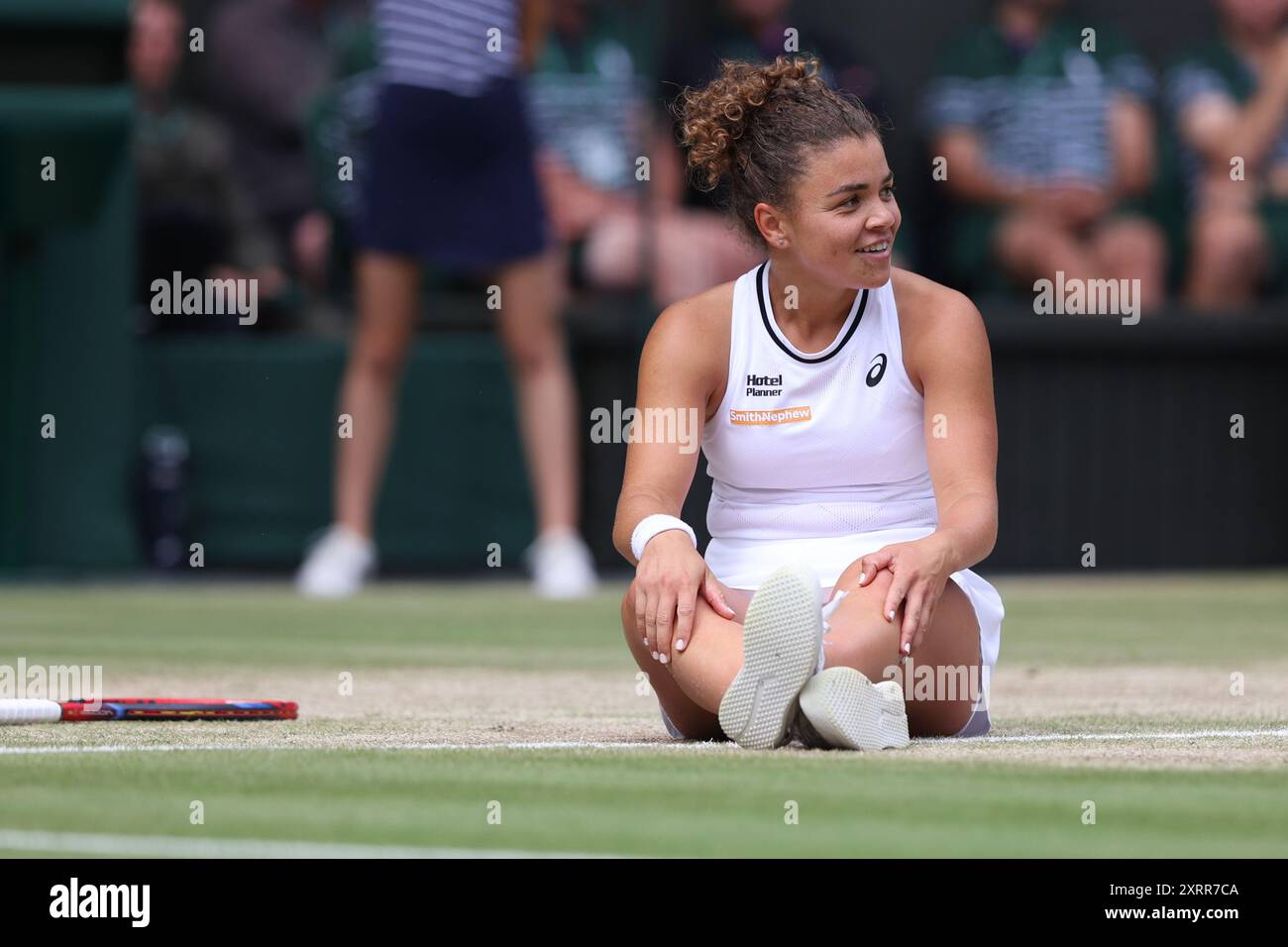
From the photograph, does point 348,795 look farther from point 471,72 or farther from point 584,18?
point 584,18

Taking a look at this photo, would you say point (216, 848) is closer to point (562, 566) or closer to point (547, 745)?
point (547, 745)

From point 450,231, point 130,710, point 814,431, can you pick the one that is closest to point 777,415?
point 814,431

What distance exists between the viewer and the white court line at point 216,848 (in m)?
3.22

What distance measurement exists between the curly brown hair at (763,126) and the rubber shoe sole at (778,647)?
91 cm

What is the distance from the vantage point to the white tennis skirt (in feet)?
15.2

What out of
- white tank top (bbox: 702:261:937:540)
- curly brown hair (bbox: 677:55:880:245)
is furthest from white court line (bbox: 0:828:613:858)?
curly brown hair (bbox: 677:55:880:245)

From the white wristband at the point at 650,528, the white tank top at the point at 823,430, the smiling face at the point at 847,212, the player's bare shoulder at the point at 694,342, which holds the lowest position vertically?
the white wristband at the point at 650,528

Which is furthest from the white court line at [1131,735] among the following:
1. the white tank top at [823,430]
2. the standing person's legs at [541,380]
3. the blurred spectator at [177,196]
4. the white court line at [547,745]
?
the blurred spectator at [177,196]

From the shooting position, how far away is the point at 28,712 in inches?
190

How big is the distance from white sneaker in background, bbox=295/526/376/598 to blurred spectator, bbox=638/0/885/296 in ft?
7.43

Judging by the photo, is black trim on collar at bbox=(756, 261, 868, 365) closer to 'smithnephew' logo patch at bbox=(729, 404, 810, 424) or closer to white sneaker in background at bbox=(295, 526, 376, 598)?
'smithnephew' logo patch at bbox=(729, 404, 810, 424)

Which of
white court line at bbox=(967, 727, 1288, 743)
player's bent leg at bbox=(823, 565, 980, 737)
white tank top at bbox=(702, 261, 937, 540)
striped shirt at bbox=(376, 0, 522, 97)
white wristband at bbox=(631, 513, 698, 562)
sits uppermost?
striped shirt at bbox=(376, 0, 522, 97)

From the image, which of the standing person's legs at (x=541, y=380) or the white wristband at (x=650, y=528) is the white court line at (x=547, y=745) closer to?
the white wristband at (x=650, y=528)
